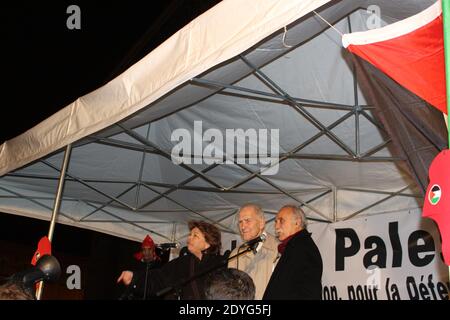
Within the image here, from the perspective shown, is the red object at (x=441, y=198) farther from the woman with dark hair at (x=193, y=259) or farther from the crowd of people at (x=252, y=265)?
the woman with dark hair at (x=193, y=259)

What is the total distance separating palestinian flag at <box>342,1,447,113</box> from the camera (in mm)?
1952

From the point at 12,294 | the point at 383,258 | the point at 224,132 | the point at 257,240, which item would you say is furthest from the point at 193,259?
the point at 383,258

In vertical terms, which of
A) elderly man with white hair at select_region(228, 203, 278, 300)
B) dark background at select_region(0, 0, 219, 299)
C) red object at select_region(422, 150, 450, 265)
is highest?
dark background at select_region(0, 0, 219, 299)

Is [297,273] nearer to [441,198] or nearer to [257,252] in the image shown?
[257,252]

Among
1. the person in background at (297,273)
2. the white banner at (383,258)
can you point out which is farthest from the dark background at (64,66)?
the person in background at (297,273)

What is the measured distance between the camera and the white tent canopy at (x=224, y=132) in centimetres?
267

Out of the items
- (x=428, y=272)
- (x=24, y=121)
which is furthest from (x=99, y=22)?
(x=428, y=272)

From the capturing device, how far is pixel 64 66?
871 cm

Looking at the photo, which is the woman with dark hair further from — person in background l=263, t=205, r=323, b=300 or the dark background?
the dark background

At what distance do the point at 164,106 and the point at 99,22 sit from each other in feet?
18.2

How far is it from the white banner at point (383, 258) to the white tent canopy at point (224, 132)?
206 mm

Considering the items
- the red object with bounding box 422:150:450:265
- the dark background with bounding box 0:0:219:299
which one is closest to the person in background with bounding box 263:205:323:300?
the red object with bounding box 422:150:450:265

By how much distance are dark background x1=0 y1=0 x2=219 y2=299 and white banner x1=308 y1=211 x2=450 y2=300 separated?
13.8 feet

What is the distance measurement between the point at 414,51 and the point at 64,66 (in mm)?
7513
